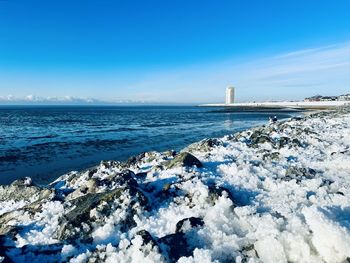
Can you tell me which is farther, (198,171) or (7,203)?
(7,203)

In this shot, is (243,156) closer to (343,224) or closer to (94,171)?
(94,171)

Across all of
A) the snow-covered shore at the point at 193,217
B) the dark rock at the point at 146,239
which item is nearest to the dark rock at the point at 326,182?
the snow-covered shore at the point at 193,217

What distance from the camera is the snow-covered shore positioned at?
493cm

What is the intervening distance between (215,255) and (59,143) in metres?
23.8

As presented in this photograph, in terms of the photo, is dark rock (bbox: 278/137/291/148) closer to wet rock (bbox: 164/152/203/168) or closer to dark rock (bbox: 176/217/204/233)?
wet rock (bbox: 164/152/203/168)

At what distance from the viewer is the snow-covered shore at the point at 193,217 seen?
4930 millimetres

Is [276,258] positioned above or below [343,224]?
below

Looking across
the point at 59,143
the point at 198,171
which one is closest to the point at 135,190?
the point at 198,171

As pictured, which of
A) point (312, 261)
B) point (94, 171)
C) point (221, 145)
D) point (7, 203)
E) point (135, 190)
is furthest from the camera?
point (221, 145)

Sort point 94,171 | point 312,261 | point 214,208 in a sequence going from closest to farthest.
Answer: point 312,261
point 214,208
point 94,171

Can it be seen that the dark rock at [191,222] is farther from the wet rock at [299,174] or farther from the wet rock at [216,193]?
the wet rock at [299,174]

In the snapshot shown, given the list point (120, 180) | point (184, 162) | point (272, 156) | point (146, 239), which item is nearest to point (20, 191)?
point (120, 180)

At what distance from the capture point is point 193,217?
19.6 ft

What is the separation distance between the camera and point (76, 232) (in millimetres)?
5770
